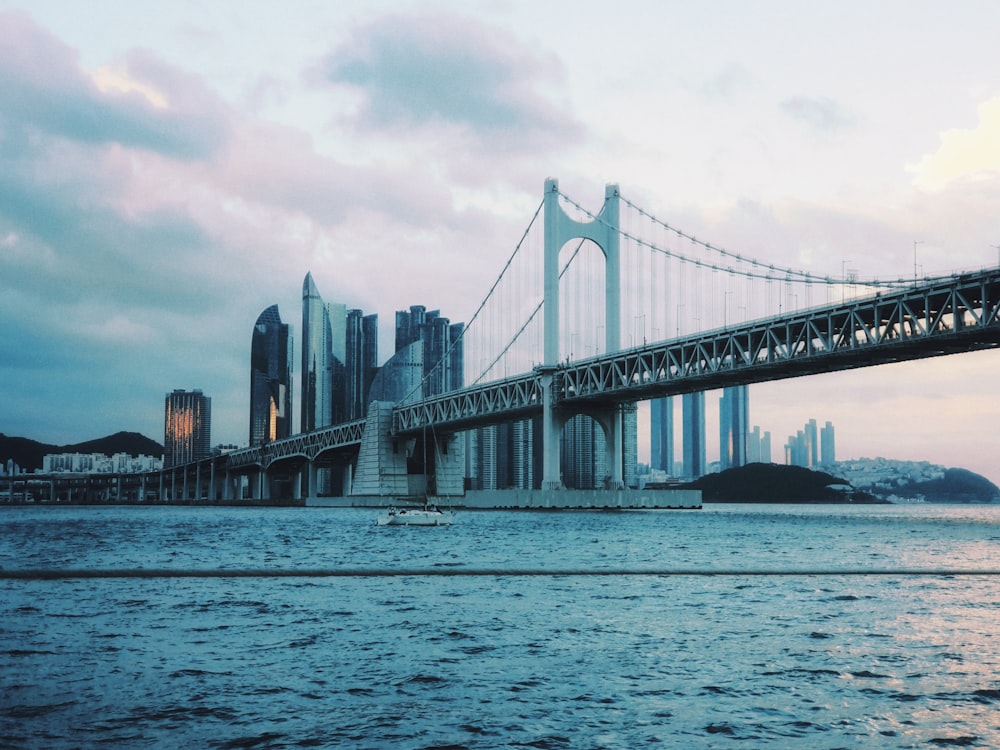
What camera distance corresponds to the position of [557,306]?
310 ft

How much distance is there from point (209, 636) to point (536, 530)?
44.1m

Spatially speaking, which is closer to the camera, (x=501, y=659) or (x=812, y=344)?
(x=501, y=659)

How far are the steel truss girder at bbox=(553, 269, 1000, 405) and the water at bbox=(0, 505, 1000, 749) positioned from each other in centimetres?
3268

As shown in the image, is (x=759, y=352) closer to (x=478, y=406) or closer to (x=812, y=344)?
(x=812, y=344)

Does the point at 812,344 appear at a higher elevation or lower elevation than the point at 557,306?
lower

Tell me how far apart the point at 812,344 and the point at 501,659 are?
55507 millimetres

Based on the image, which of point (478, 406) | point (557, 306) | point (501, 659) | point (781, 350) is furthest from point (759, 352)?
point (501, 659)

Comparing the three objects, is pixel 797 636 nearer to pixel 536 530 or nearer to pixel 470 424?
pixel 536 530

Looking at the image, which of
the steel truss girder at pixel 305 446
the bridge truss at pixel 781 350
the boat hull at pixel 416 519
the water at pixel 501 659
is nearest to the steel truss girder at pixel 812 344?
the bridge truss at pixel 781 350

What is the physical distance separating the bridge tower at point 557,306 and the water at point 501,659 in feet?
221

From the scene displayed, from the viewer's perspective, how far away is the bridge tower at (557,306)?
93250 mm

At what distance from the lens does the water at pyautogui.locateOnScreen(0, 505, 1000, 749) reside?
32.7 ft

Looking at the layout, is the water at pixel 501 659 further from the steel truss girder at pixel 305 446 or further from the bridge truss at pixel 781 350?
the steel truss girder at pixel 305 446

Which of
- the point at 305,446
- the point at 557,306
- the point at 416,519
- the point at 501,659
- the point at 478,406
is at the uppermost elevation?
the point at 557,306
